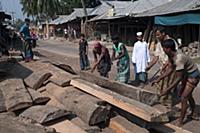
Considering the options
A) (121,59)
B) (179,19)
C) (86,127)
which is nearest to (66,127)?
(86,127)

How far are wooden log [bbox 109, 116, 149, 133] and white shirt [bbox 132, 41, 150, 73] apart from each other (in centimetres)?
392

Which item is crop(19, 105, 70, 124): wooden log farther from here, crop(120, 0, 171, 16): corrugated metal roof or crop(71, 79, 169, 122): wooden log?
crop(120, 0, 171, 16): corrugated metal roof

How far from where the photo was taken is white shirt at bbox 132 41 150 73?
10.5 metres

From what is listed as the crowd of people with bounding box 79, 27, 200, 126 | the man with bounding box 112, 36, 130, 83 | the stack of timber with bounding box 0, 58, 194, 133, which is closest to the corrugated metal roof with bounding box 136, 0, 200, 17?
the crowd of people with bounding box 79, 27, 200, 126

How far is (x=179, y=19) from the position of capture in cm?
1973

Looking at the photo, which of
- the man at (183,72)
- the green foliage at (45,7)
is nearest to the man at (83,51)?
the man at (183,72)

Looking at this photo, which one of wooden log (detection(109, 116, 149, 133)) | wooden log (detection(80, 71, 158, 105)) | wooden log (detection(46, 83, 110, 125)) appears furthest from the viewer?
wooden log (detection(80, 71, 158, 105))

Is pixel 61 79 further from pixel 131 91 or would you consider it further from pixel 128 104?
pixel 128 104

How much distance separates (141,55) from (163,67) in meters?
1.71

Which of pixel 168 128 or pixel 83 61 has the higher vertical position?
pixel 83 61

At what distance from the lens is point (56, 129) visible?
21.9ft

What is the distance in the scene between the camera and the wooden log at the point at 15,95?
7473mm

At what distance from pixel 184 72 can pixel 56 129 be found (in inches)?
97.6

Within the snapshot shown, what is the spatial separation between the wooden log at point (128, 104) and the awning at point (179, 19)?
11866mm
